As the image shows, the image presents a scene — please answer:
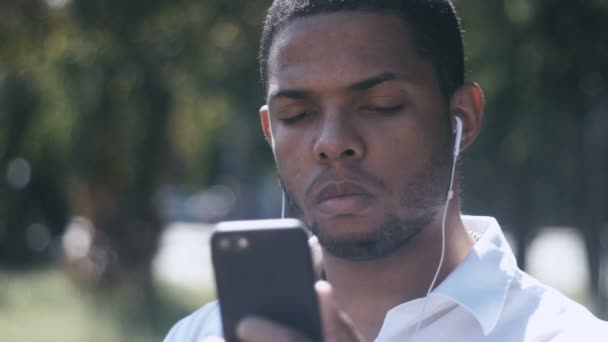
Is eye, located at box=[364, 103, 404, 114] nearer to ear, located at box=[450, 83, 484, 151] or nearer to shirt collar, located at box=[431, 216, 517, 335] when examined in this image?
ear, located at box=[450, 83, 484, 151]

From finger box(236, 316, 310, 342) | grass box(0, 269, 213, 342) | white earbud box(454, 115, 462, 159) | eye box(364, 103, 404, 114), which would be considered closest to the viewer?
finger box(236, 316, 310, 342)

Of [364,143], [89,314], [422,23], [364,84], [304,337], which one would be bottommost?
[89,314]

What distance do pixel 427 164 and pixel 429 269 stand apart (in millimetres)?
234

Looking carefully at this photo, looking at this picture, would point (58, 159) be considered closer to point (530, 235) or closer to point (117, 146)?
point (117, 146)

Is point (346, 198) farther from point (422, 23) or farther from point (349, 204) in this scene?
point (422, 23)

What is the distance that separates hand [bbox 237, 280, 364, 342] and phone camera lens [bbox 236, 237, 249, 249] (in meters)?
0.13

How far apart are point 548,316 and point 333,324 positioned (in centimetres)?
67

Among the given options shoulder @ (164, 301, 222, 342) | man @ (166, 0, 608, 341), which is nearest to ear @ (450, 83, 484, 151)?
man @ (166, 0, 608, 341)

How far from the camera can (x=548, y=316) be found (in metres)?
1.91

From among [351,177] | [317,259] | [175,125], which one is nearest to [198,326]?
[317,259]

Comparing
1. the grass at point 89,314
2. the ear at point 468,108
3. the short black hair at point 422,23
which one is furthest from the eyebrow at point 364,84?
the grass at point 89,314

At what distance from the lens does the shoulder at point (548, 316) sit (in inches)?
74.0

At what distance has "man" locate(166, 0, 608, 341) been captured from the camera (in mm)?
1926

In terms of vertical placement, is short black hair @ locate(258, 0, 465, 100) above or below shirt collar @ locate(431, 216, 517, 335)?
above
